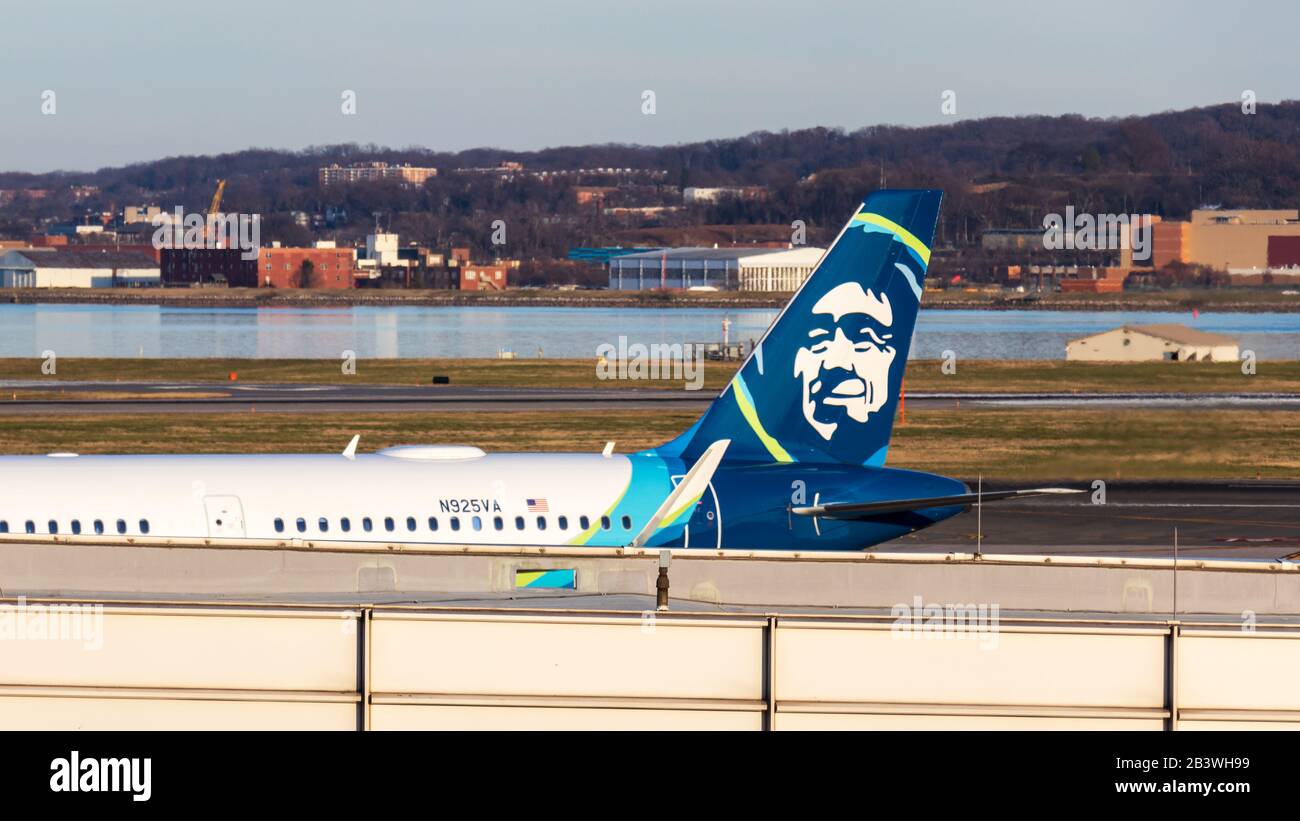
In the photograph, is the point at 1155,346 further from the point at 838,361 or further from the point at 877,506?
the point at 877,506

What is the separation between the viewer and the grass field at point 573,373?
4166 inches

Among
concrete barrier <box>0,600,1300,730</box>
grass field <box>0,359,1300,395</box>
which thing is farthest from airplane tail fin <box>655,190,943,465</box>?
grass field <box>0,359,1300,395</box>

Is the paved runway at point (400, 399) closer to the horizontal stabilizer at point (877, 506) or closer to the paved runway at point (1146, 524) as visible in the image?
the paved runway at point (1146, 524)

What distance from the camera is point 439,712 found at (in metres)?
19.7

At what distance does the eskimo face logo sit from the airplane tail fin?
0.8 inches

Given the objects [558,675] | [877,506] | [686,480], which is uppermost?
[686,480]

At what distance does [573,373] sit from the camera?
400 feet

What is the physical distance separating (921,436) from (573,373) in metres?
49.2

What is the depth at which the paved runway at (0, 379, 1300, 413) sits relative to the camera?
87.5 meters
